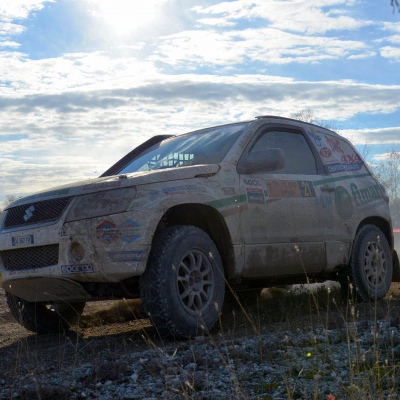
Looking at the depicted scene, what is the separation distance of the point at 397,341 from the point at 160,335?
177 cm

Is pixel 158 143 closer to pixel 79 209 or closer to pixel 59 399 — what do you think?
pixel 79 209

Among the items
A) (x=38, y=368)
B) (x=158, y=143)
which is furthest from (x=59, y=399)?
(x=158, y=143)

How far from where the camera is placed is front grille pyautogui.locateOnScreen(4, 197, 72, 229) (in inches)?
212

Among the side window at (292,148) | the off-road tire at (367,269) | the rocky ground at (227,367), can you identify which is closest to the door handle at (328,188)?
the side window at (292,148)

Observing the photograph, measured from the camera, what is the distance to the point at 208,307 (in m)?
5.42

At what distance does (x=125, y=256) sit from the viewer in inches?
198

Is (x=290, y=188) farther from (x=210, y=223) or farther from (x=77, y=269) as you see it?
(x=77, y=269)

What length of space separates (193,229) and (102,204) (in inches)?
29.8

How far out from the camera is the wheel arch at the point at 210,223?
561 centimetres

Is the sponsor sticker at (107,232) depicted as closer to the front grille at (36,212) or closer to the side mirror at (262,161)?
the front grille at (36,212)

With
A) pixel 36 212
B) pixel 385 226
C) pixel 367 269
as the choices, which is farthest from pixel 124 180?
pixel 385 226

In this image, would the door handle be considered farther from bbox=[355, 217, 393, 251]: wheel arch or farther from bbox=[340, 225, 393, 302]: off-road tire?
bbox=[355, 217, 393, 251]: wheel arch

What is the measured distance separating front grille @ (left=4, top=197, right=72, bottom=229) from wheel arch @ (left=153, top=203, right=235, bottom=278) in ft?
2.75

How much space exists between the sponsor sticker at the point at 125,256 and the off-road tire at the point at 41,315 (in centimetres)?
139
